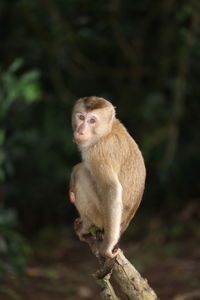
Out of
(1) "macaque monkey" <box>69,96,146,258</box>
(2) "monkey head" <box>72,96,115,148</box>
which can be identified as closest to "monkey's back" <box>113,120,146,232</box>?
(1) "macaque monkey" <box>69,96,146,258</box>

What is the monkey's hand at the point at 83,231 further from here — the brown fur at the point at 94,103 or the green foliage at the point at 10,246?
the green foliage at the point at 10,246

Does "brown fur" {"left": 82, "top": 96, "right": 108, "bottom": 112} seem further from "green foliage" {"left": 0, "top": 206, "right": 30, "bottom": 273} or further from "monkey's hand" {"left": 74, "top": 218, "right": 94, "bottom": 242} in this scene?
"green foliage" {"left": 0, "top": 206, "right": 30, "bottom": 273}

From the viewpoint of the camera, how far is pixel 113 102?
9.66 metres

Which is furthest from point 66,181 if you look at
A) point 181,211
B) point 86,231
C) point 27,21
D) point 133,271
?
point 133,271

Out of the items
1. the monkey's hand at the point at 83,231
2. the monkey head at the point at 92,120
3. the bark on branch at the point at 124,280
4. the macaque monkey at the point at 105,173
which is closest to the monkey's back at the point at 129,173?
the macaque monkey at the point at 105,173

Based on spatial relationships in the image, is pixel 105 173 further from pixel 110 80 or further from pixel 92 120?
pixel 110 80

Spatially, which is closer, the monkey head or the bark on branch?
the bark on branch

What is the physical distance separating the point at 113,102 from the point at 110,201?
534 centimetres

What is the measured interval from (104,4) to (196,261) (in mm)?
3829

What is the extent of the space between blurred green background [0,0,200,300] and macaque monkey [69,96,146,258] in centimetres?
344

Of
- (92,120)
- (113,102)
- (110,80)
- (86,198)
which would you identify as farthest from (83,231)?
(110,80)

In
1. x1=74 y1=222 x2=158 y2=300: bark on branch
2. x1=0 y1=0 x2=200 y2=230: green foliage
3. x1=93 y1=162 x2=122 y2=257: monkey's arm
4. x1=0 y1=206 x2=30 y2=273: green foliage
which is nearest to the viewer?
x1=74 y1=222 x2=158 y2=300: bark on branch

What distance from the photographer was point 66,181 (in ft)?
33.2

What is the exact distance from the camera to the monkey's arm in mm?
4332
